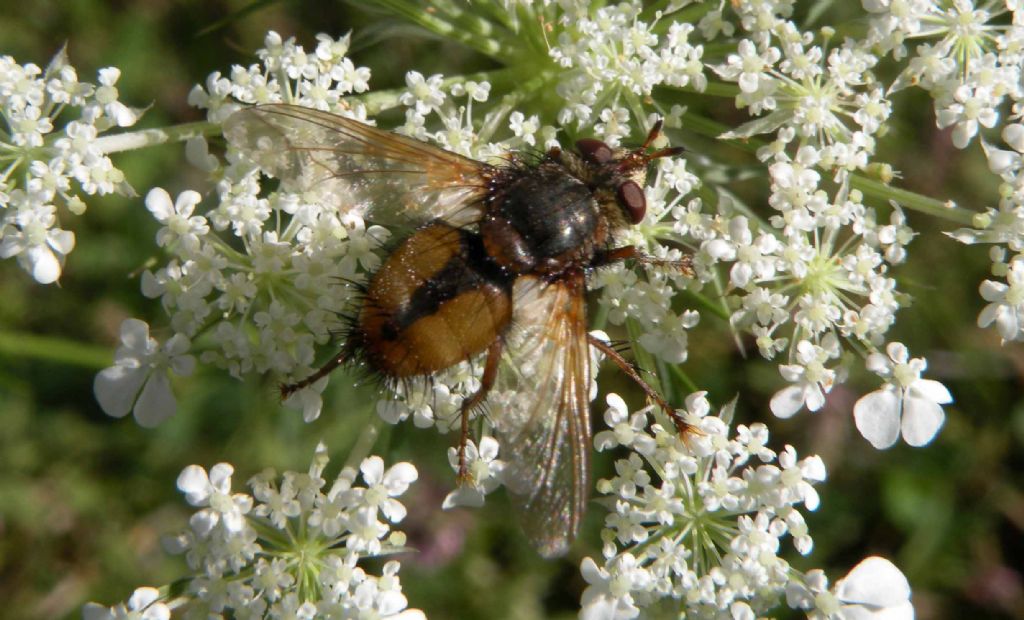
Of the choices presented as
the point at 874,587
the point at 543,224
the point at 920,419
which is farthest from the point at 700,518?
the point at 543,224

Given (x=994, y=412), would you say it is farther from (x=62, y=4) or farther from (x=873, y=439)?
(x=62, y=4)

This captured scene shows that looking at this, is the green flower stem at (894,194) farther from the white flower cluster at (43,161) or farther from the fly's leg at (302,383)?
the white flower cluster at (43,161)

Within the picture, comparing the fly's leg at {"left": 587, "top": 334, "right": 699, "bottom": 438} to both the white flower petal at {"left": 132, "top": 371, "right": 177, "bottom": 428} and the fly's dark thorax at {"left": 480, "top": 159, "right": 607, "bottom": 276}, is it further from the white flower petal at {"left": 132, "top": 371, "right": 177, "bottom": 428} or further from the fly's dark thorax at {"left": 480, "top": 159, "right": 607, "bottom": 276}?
the white flower petal at {"left": 132, "top": 371, "right": 177, "bottom": 428}

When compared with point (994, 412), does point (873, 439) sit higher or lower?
higher

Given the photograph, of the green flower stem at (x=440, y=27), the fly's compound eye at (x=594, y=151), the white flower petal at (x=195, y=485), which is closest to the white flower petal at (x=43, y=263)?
the white flower petal at (x=195, y=485)

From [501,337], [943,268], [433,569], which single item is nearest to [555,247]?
[501,337]
